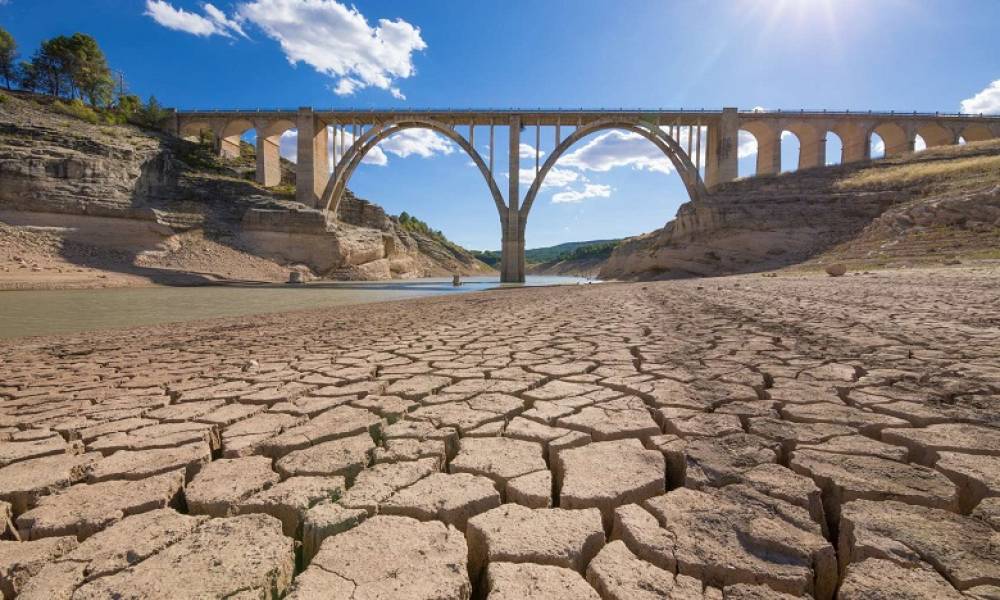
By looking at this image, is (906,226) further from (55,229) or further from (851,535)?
(55,229)

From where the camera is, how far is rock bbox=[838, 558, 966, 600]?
0.83 metres

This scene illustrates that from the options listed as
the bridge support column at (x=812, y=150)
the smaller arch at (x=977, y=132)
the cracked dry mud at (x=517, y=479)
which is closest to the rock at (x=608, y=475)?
Answer: the cracked dry mud at (x=517, y=479)

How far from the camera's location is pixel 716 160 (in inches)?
1049

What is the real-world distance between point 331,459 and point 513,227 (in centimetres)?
2641

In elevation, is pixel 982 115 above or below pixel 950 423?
above

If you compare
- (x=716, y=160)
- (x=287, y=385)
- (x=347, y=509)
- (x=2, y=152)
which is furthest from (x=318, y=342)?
(x=716, y=160)

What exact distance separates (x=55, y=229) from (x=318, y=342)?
71.7 ft

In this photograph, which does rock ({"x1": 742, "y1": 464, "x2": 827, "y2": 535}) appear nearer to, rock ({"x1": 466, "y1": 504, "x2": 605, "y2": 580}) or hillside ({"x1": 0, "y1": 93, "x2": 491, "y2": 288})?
rock ({"x1": 466, "y1": 504, "x2": 605, "y2": 580})

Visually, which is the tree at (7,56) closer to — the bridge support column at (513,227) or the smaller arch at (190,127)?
the smaller arch at (190,127)

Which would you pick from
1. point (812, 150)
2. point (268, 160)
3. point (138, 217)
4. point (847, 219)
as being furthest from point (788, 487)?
point (812, 150)

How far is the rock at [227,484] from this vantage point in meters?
1.19

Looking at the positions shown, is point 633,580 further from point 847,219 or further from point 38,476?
point 847,219

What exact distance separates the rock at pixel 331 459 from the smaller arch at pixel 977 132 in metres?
41.7

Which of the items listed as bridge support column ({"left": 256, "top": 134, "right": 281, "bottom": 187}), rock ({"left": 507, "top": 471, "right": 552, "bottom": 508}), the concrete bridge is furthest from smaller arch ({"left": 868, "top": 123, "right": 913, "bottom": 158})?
bridge support column ({"left": 256, "top": 134, "right": 281, "bottom": 187})
